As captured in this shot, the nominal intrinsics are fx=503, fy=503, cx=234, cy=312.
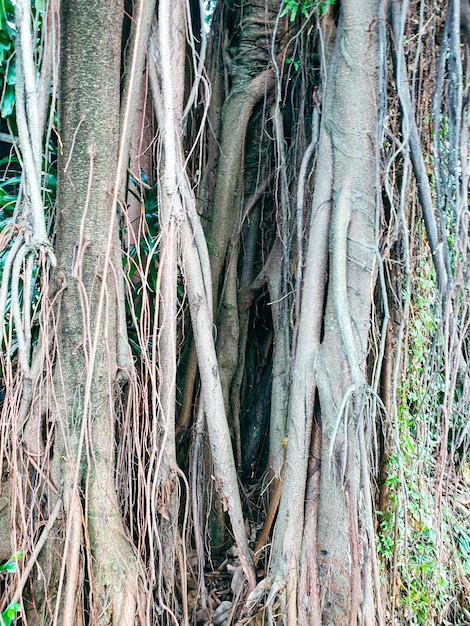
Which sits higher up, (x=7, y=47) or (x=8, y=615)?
(x=7, y=47)

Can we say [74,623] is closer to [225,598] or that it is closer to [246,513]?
[225,598]

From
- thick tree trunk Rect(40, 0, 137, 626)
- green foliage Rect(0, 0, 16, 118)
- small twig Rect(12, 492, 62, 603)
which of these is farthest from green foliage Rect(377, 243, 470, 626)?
green foliage Rect(0, 0, 16, 118)

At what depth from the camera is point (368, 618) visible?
1.35 meters

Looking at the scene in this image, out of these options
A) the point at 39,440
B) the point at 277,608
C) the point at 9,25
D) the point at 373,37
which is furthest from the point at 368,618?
the point at 9,25

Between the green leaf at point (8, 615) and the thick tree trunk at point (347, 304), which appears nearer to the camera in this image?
the green leaf at point (8, 615)

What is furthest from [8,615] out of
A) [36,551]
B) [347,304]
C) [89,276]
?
[347,304]

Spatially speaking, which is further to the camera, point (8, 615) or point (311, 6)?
point (311, 6)

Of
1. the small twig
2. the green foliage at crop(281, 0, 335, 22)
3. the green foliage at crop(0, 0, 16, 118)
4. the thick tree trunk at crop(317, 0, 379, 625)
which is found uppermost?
the green foliage at crop(281, 0, 335, 22)

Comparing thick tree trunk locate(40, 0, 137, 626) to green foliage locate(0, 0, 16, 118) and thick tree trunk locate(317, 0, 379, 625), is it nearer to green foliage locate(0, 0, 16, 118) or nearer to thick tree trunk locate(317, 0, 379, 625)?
green foliage locate(0, 0, 16, 118)

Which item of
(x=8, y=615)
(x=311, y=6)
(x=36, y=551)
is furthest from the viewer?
(x=311, y=6)

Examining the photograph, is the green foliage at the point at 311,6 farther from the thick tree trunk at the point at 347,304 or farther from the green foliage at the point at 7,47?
the green foliage at the point at 7,47

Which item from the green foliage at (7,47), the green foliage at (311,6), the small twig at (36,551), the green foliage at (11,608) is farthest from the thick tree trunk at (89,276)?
the green foliage at (311,6)

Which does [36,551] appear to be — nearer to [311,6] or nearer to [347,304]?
[347,304]

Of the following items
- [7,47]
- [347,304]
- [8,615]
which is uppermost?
[7,47]
